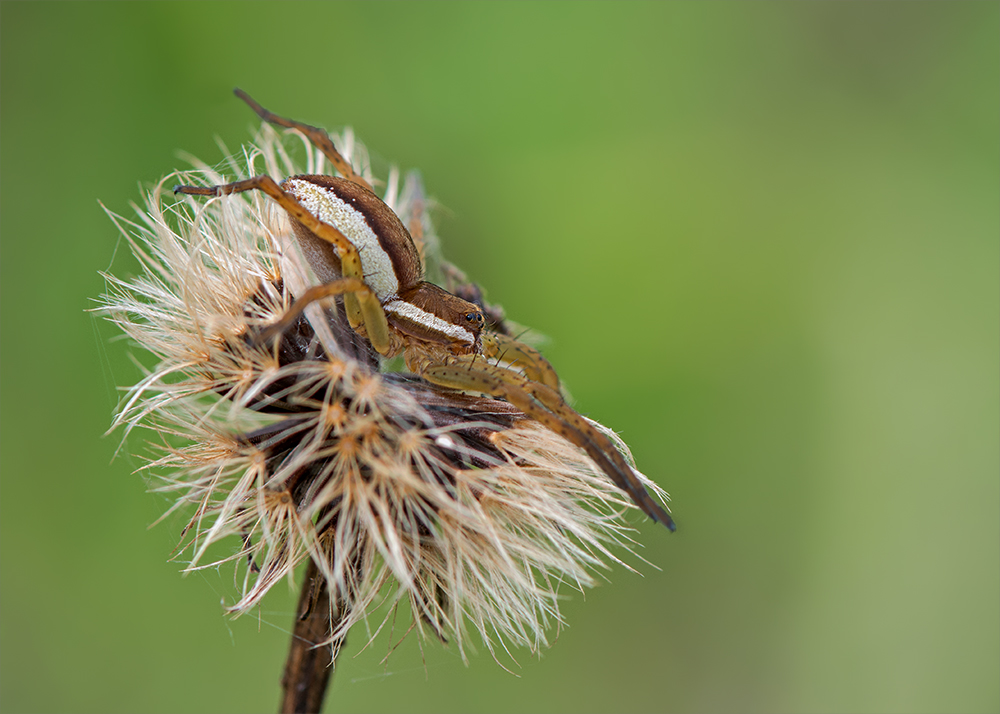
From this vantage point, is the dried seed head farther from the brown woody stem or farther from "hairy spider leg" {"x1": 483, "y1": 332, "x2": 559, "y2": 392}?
"hairy spider leg" {"x1": 483, "y1": 332, "x2": 559, "y2": 392}

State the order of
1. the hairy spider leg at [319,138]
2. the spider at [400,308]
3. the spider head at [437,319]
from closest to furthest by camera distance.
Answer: the spider at [400,308], the spider head at [437,319], the hairy spider leg at [319,138]

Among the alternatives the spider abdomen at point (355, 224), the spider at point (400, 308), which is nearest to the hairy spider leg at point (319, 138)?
the spider at point (400, 308)

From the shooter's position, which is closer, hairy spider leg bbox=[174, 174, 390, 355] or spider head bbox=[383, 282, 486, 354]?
hairy spider leg bbox=[174, 174, 390, 355]

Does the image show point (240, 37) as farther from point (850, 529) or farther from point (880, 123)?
point (850, 529)

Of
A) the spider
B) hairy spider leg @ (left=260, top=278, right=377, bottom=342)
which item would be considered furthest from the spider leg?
hairy spider leg @ (left=260, top=278, right=377, bottom=342)

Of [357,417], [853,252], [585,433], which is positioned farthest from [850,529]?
[357,417]

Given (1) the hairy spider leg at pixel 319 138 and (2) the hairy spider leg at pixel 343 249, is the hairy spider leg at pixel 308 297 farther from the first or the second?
(1) the hairy spider leg at pixel 319 138

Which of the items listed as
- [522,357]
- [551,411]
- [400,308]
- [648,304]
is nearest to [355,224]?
[400,308]
